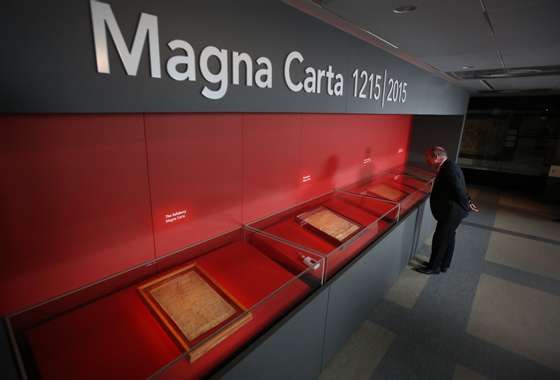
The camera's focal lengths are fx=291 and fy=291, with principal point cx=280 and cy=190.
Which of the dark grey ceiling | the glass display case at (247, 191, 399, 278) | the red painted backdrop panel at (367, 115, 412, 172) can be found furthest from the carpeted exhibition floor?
the dark grey ceiling

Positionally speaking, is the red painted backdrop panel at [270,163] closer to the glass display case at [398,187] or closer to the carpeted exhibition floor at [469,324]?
the glass display case at [398,187]

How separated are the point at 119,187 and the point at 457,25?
2.31 meters

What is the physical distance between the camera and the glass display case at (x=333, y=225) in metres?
2.25

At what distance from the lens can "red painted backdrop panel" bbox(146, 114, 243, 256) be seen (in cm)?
171

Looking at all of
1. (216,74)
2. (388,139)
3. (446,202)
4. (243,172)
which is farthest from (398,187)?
A: (216,74)

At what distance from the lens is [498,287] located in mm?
3631

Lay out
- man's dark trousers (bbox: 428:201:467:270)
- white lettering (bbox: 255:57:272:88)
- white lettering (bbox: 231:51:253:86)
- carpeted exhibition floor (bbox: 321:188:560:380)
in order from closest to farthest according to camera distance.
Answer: white lettering (bbox: 231:51:253:86), white lettering (bbox: 255:57:272:88), carpeted exhibition floor (bbox: 321:188:560:380), man's dark trousers (bbox: 428:201:467:270)

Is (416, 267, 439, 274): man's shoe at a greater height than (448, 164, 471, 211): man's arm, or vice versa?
(448, 164, 471, 211): man's arm

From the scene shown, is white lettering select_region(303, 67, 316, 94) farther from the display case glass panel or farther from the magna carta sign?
the display case glass panel

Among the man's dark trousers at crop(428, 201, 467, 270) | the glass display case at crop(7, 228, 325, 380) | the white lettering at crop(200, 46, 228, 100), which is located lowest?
the man's dark trousers at crop(428, 201, 467, 270)

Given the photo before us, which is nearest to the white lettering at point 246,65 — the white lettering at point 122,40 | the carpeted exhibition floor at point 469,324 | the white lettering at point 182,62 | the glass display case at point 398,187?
the white lettering at point 182,62

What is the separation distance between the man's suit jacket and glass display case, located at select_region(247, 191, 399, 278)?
2.47ft

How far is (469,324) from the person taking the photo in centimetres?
295

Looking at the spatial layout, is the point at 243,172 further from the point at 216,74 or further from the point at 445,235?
the point at 445,235
